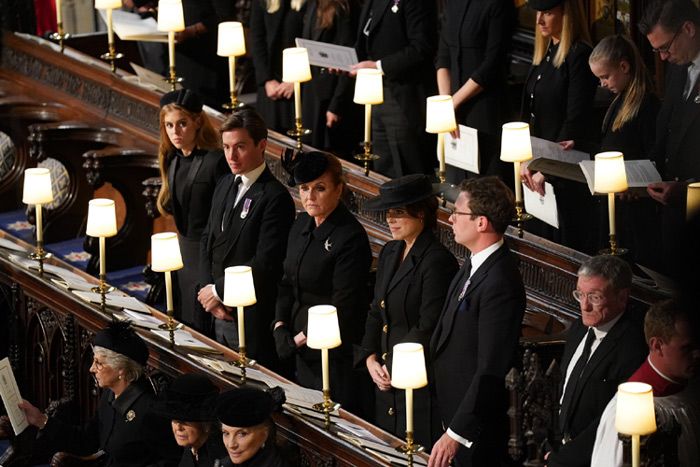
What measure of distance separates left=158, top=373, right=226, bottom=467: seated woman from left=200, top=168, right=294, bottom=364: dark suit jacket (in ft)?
2.88

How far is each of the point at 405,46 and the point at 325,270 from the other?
238 centimetres

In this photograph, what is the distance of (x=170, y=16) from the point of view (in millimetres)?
7645

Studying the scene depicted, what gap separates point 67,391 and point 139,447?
1.06m

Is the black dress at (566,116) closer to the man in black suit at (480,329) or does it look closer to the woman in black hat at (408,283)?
the woman in black hat at (408,283)

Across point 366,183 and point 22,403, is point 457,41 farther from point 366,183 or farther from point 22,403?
point 22,403

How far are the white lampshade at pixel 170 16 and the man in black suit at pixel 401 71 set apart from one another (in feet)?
3.63

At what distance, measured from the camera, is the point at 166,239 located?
561cm

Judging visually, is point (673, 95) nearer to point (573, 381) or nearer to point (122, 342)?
point (573, 381)

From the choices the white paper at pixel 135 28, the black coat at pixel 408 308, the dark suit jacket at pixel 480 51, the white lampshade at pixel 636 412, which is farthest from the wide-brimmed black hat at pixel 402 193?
the white paper at pixel 135 28

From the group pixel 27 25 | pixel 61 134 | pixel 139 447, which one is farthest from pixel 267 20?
pixel 139 447

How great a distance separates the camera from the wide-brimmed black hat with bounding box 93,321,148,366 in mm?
5312

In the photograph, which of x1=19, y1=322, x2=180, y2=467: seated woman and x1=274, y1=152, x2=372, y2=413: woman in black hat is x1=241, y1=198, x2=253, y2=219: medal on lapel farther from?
x1=19, y1=322, x2=180, y2=467: seated woman

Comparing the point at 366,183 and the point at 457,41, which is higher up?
the point at 457,41

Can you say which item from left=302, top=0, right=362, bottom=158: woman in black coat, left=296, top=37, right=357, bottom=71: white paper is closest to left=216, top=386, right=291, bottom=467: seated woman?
left=296, top=37, right=357, bottom=71: white paper
